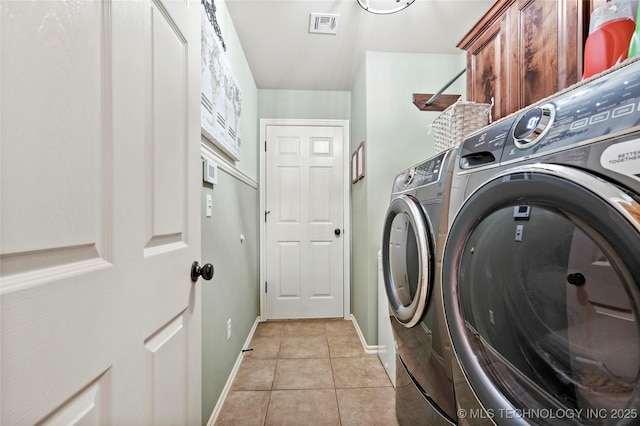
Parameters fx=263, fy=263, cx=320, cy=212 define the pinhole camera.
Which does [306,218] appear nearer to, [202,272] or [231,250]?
[231,250]

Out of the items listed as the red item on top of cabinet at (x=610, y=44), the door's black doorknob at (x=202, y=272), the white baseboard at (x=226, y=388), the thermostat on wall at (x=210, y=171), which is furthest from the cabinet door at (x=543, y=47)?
the white baseboard at (x=226, y=388)

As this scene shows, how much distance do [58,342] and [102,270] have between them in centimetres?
11

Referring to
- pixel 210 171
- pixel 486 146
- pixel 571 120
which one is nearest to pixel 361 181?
pixel 210 171

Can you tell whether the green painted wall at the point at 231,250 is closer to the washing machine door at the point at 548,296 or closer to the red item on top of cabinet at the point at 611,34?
the washing machine door at the point at 548,296

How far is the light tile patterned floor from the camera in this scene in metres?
1.48

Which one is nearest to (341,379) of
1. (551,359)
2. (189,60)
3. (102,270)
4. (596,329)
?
(551,359)

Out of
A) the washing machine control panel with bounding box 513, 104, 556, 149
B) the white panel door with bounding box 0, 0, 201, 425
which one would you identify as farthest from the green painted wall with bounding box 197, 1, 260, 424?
the washing machine control panel with bounding box 513, 104, 556, 149

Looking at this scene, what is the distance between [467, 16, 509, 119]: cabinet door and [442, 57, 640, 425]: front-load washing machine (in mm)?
575

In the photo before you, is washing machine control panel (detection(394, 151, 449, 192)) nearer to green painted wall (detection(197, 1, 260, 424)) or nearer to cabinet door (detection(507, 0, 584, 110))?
cabinet door (detection(507, 0, 584, 110))

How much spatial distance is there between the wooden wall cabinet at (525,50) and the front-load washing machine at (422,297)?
1.35ft

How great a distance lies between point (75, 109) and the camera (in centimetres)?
40

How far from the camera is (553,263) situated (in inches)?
21.3

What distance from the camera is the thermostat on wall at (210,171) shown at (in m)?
1.30

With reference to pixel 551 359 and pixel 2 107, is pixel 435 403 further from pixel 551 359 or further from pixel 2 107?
pixel 2 107
